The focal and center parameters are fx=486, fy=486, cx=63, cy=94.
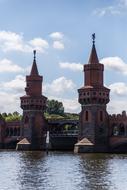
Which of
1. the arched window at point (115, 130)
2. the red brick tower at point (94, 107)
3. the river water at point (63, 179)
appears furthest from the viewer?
the arched window at point (115, 130)

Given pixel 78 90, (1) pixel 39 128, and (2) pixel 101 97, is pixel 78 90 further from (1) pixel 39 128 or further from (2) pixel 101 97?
(1) pixel 39 128

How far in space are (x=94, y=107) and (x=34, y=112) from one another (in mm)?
A: 17845

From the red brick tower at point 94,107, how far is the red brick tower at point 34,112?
14443mm

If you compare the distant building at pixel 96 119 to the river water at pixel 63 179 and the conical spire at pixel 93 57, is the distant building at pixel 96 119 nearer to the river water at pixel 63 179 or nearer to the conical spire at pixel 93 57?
the conical spire at pixel 93 57

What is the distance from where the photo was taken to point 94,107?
87875 mm

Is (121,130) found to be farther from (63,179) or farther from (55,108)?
(55,108)

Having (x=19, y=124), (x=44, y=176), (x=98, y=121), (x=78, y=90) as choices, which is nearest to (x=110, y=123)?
(x=98, y=121)

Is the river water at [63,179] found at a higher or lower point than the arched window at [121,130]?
lower

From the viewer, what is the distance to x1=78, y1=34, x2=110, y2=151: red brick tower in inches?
3423

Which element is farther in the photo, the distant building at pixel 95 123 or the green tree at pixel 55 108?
the green tree at pixel 55 108

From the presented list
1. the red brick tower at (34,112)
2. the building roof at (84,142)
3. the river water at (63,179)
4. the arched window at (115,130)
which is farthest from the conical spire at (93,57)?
the river water at (63,179)

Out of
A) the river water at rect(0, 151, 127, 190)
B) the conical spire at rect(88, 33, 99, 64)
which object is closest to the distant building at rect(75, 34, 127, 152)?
the conical spire at rect(88, 33, 99, 64)

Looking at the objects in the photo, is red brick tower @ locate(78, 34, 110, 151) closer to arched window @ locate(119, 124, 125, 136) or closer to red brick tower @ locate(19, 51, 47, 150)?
arched window @ locate(119, 124, 125, 136)

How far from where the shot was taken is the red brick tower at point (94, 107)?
285 feet
